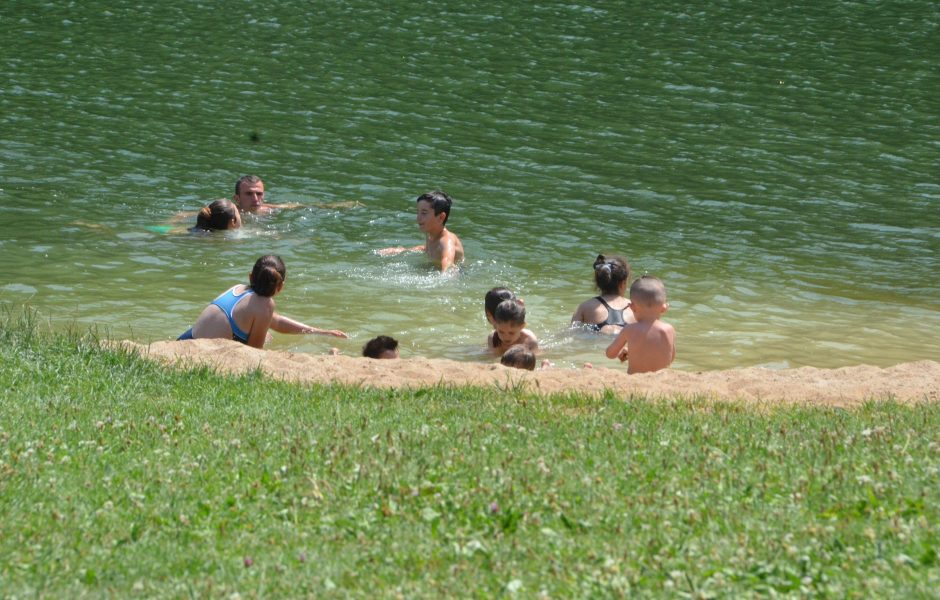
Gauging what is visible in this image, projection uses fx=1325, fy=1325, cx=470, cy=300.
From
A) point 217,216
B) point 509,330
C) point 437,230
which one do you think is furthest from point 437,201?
point 509,330

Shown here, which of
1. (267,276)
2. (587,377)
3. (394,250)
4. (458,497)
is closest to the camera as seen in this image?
(458,497)

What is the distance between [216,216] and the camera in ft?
57.8

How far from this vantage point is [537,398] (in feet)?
31.2

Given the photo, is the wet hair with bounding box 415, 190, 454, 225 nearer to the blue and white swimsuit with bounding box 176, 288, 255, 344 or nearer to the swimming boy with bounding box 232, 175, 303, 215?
the swimming boy with bounding box 232, 175, 303, 215

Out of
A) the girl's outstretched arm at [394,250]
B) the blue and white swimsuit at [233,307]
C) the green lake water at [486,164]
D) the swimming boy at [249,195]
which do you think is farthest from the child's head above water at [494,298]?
the swimming boy at [249,195]

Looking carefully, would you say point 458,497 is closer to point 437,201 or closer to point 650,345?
point 650,345

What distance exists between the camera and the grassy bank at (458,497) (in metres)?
5.91

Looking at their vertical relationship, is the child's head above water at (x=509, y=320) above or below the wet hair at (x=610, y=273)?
below

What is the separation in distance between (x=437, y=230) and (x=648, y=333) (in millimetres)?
5399

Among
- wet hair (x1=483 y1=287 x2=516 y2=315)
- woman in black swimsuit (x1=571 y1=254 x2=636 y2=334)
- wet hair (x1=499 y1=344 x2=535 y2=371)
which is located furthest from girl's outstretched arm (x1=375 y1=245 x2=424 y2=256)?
wet hair (x1=499 y1=344 x2=535 y2=371)

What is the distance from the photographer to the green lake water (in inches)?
592

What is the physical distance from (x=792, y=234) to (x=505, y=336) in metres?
6.99

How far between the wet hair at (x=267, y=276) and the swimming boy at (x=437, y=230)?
4.28m

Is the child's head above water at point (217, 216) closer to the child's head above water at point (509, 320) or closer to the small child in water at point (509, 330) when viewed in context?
the small child in water at point (509, 330)
